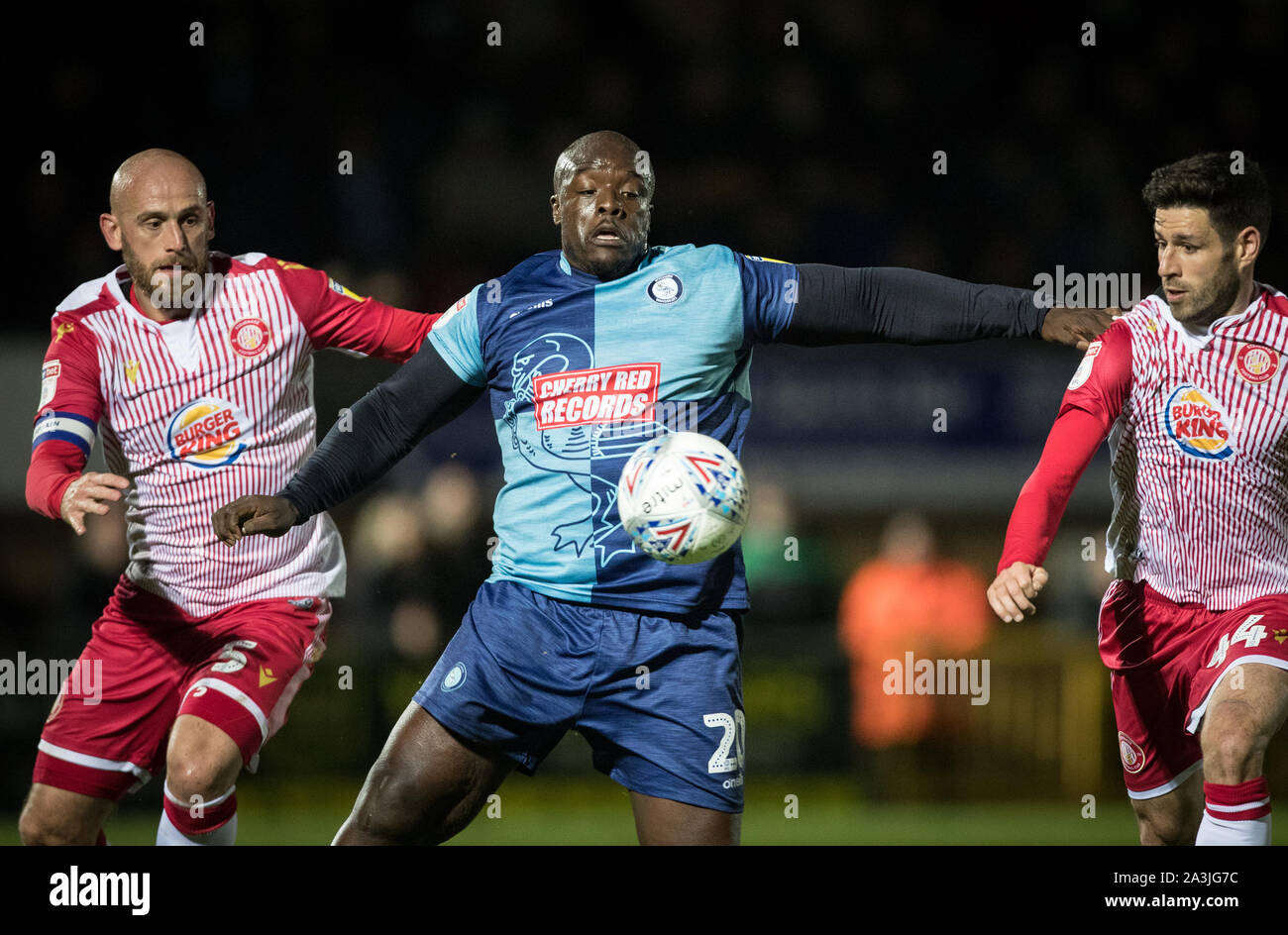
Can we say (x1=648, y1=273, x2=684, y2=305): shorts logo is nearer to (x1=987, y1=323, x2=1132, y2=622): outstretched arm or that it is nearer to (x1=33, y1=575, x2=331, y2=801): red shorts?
(x1=987, y1=323, x2=1132, y2=622): outstretched arm

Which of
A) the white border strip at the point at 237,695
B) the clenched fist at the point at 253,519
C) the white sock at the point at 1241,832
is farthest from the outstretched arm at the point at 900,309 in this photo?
the white border strip at the point at 237,695

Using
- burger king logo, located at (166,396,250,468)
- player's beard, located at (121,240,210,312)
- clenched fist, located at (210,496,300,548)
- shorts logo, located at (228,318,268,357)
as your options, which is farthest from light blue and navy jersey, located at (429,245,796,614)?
player's beard, located at (121,240,210,312)

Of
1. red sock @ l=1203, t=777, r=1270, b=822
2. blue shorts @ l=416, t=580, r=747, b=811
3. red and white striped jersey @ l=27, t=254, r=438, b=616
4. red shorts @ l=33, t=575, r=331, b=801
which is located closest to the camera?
blue shorts @ l=416, t=580, r=747, b=811

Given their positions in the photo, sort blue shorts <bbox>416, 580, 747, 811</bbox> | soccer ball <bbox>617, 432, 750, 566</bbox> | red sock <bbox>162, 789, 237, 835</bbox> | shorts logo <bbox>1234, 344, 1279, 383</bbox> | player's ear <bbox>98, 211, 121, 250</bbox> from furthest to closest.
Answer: player's ear <bbox>98, 211, 121, 250</bbox> → shorts logo <bbox>1234, 344, 1279, 383</bbox> → red sock <bbox>162, 789, 237, 835</bbox> → blue shorts <bbox>416, 580, 747, 811</bbox> → soccer ball <bbox>617, 432, 750, 566</bbox>

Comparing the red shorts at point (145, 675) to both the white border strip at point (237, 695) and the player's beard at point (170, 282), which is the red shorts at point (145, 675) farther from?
the player's beard at point (170, 282)

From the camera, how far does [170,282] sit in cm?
489

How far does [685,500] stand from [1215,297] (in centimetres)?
195

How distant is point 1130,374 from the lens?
4629 millimetres

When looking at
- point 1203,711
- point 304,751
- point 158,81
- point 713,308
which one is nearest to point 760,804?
point 304,751

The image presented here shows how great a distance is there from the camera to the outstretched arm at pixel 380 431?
14.7 feet

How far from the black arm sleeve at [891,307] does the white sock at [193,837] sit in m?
2.36

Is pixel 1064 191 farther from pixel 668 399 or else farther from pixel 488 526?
pixel 668 399

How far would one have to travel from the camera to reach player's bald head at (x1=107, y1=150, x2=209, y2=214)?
4844mm

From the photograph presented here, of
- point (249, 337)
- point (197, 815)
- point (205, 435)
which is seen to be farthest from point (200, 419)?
point (197, 815)
